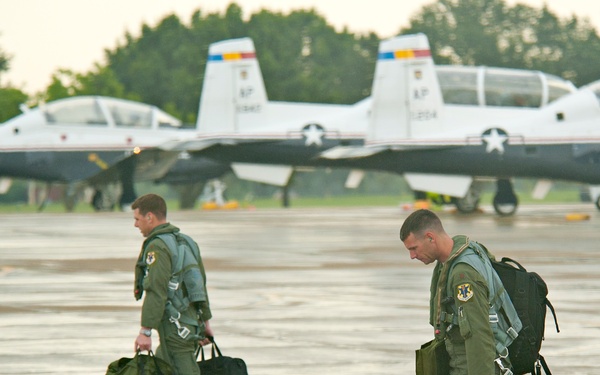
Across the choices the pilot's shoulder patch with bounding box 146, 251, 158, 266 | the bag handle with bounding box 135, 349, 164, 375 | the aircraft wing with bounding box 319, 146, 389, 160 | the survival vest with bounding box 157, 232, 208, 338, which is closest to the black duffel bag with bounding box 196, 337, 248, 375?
the survival vest with bounding box 157, 232, 208, 338

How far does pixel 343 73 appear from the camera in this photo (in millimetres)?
111812

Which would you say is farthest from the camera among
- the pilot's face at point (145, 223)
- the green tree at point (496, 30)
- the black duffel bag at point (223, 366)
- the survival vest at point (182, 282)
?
the green tree at point (496, 30)

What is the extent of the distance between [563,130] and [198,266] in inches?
910

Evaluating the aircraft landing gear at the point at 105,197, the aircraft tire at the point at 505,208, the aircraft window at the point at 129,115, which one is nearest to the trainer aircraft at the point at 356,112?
the aircraft tire at the point at 505,208

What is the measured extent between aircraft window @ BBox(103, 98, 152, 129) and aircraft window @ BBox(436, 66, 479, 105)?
10564 mm

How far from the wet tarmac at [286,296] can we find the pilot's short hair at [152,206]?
191 cm

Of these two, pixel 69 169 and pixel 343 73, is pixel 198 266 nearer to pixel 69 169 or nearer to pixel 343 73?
pixel 69 169

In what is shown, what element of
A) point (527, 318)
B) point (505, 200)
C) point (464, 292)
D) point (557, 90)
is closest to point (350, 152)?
point (505, 200)

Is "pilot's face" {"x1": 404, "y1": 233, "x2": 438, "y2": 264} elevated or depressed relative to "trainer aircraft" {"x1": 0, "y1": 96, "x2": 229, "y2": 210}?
elevated

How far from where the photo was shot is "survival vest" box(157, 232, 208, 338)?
7.12 metres

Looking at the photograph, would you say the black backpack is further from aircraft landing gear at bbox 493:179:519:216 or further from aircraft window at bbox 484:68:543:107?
aircraft landing gear at bbox 493:179:519:216

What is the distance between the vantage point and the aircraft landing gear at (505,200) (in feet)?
104

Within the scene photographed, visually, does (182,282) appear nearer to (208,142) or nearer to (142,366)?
(142,366)

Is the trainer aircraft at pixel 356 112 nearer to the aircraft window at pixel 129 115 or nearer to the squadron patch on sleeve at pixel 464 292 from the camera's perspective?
the aircraft window at pixel 129 115
